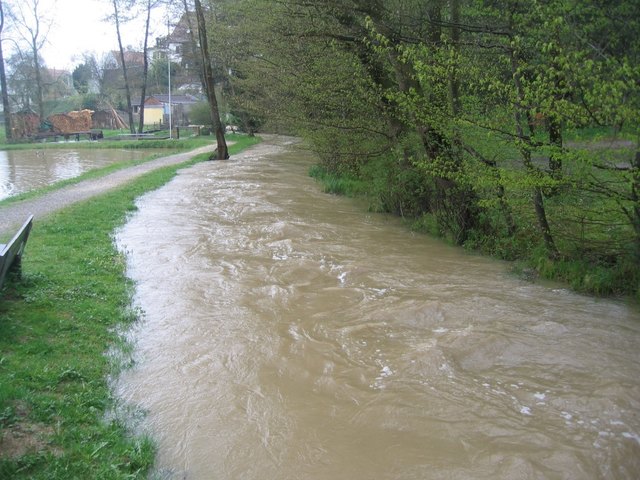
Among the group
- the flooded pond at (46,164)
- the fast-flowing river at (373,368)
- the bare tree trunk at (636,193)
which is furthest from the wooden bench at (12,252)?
the flooded pond at (46,164)

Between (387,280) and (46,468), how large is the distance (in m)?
5.59

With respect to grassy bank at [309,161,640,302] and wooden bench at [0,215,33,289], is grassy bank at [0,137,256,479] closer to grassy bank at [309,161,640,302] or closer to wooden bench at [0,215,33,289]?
wooden bench at [0,215,33,289]

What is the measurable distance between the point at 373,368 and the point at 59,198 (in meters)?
12.7

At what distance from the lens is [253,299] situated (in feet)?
25.0

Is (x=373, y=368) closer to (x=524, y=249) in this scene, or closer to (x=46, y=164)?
(x=524, y=249)

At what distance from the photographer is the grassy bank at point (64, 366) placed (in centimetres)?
393

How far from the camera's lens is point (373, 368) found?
5.68 meters

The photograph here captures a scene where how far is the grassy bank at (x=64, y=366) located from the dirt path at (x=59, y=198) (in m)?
2.93

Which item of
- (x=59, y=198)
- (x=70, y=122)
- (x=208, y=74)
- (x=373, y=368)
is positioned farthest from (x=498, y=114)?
(x=70, y=122)

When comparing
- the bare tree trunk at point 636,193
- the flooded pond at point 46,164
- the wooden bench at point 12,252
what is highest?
the bare tree trunk at point 636,193

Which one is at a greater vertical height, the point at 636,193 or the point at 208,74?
the point at 208,74

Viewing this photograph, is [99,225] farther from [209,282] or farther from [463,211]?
[463,211]

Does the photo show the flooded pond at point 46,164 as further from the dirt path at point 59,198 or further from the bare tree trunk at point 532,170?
the bare tree trunk at point 532,170

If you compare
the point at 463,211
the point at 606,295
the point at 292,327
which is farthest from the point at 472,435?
the point at 463,211
